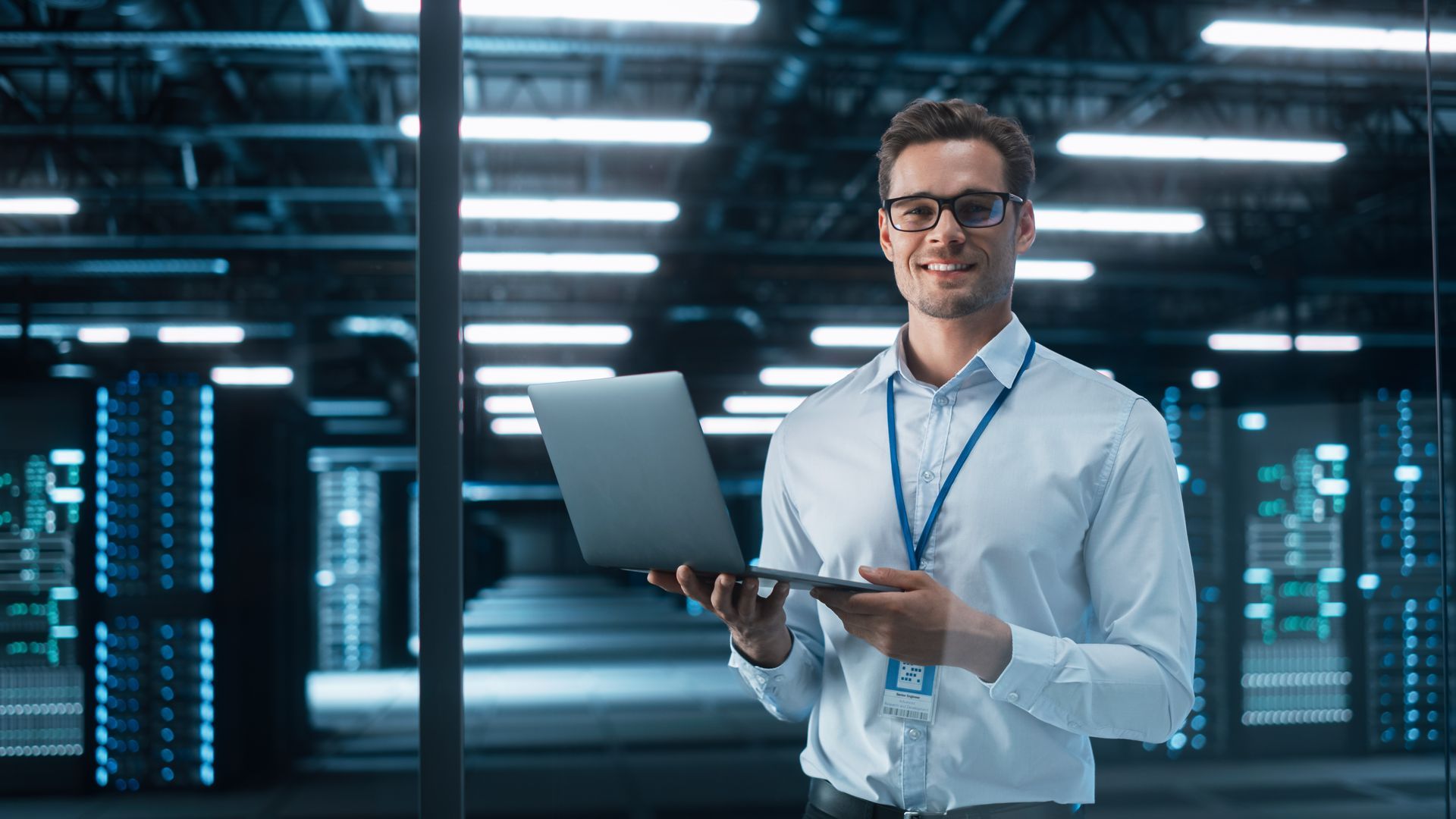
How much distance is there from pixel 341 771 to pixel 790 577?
5818mm

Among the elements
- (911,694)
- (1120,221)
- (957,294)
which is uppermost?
(1120,221)

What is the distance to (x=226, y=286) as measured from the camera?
9.72 m

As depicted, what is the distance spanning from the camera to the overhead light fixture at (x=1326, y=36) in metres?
4.04

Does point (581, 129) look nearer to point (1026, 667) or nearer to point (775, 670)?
point (775, 670)

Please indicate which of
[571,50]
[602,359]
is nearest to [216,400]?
[602,359]

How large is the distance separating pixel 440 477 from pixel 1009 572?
3.47 feet

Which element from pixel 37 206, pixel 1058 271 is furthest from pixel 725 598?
pixel 37 206

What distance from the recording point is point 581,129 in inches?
190

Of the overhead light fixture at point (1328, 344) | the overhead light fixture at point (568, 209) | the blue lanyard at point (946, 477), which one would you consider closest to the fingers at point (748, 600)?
the blue lanyard at point (946, 477)

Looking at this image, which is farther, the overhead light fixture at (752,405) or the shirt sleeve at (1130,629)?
the overhead light fixture at (752,405)

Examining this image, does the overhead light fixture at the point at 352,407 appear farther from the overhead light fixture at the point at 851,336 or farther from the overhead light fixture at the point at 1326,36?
the overhead light fixture at the point at 1326,36

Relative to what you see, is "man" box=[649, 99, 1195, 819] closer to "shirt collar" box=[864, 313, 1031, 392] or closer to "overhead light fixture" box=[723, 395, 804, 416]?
"shirt collar" box=[864, 313, 1031, 392]

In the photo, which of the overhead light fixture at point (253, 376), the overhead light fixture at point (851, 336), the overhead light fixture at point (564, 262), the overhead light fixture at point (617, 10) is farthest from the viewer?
the overhead light fixture at point (253, 376)

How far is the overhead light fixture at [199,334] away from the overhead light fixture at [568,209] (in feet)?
8.31
